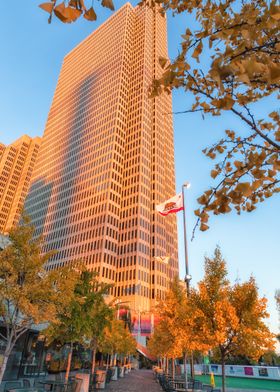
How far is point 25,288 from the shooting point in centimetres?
1166

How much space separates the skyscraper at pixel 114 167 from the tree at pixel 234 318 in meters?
61.5

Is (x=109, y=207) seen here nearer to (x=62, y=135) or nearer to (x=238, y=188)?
(x=62, y=135)

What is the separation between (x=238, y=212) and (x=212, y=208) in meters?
0.67

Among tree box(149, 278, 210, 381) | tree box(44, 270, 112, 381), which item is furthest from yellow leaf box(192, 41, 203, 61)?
tree box(149, 278, 210, 381)

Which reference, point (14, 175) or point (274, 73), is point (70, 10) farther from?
point (14, 175)

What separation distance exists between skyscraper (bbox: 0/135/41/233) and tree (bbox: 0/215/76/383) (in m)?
139

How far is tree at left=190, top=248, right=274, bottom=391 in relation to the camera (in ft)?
44.1

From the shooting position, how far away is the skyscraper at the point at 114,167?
84.0 m

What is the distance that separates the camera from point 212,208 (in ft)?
9.32

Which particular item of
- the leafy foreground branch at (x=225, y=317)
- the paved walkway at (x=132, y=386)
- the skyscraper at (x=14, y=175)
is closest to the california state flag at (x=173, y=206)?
the leafy foreground branch at (x=225, y=317)

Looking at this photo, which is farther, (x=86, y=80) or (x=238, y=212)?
(x=86, y=80)

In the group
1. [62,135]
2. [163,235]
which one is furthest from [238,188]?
[62,135]

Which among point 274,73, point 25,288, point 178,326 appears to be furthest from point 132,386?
point 274,73

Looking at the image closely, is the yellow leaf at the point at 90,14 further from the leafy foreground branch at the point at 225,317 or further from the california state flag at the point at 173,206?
the california state flag at the point at 173,206
